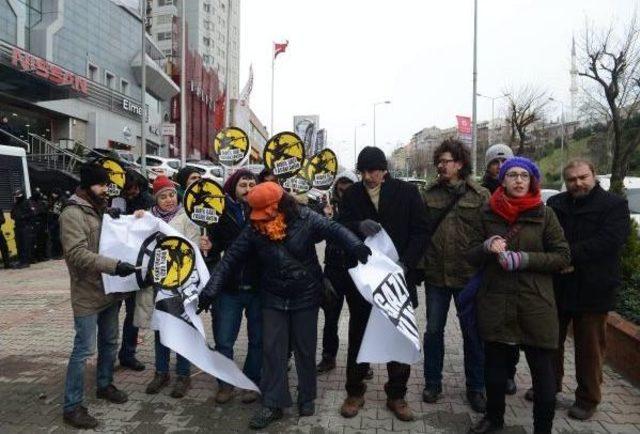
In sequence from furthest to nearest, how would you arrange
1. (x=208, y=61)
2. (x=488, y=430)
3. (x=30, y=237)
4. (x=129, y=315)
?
(x=208, y=61) → (x=30, y=237) → (x=129, y=315) → (x=488, y=430)

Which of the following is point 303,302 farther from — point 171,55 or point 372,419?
point 171,55

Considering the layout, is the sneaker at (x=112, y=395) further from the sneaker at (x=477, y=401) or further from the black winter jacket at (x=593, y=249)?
the black winter jacket at (x=593, y=249)

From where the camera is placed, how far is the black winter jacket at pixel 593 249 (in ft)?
12.9

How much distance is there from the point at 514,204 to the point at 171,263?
2661 millimetres

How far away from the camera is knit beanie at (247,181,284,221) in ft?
12.9

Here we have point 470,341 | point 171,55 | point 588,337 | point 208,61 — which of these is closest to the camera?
point 588,337

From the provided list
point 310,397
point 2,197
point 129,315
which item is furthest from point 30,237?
point 310,397

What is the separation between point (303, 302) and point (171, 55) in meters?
58.4

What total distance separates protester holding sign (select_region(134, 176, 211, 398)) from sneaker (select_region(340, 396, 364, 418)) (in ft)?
4.70

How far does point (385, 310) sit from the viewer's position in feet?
13.0

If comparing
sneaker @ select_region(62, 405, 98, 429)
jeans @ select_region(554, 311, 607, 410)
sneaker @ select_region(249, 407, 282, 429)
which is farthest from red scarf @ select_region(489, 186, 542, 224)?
sneaker @ select_region(62, 405, 98, 429)

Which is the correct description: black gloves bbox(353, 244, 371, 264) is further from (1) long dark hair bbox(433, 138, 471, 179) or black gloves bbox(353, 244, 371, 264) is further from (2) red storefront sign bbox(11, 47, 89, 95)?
(2) red storefront sign bbox(11, 47, 89, 95)

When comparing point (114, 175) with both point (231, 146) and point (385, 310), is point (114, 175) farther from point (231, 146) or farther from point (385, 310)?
point (385, 310)

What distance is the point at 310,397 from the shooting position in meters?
4.30
